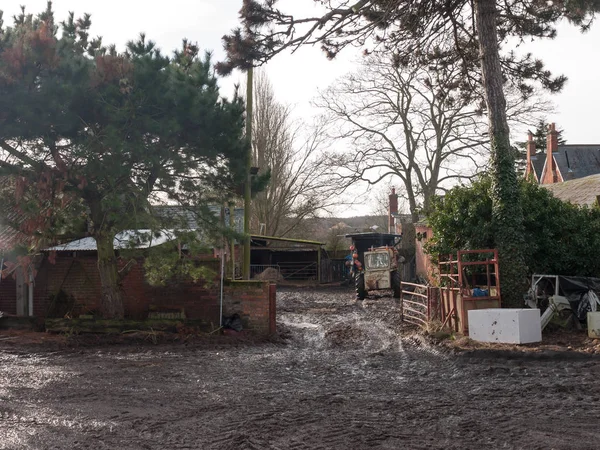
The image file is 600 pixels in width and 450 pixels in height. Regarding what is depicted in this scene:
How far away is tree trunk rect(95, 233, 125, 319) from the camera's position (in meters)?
15.3

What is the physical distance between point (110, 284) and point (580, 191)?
18.1 meters

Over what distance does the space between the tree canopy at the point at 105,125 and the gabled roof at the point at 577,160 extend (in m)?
34.6

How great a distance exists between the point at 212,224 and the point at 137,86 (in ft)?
11.3

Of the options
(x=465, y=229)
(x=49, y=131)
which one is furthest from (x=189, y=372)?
(x=465, y=229)

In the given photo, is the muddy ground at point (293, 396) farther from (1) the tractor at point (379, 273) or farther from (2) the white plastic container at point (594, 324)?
(1) the tractor at point (379, 273)

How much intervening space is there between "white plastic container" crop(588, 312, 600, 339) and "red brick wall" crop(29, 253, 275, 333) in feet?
23.7

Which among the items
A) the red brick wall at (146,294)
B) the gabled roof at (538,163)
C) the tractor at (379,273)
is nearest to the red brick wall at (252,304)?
the red brick wall at (146,294)

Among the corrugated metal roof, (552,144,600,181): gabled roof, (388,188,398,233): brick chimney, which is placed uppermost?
(552,144,600,181): gabled roof

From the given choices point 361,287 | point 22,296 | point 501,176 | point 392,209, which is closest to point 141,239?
point 22,296

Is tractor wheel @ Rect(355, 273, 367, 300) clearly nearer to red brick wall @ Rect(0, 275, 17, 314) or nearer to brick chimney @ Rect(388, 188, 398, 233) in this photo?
red brick wall @ Rect(0, 275, 17, 314)

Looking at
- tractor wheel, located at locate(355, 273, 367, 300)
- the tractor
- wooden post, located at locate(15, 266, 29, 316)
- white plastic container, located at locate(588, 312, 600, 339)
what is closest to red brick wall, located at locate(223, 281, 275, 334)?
wooden post, located at locate(15, 266, 29, 316)

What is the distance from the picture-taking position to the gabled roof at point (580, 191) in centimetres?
2290

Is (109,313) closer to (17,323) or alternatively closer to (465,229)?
(17,323)

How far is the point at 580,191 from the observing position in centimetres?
2461
